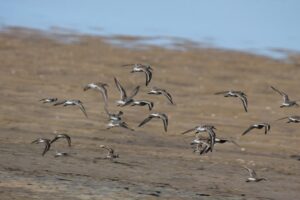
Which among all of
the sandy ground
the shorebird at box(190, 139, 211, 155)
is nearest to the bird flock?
the shorebird at box(190, 139, 211, 155)

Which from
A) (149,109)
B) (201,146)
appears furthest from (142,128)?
(149,109)

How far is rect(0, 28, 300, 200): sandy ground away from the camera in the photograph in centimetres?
2173

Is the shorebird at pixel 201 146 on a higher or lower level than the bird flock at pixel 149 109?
lower

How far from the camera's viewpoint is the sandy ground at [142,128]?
21.7 m

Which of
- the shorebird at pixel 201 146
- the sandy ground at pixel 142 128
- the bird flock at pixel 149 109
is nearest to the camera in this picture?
the bird flock at pixel 149 109

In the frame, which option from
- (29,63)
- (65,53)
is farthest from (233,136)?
(65,53)

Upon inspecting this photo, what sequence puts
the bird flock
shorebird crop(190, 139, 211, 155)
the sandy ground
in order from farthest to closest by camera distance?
shorebird crop(190, 139, 211, 155), the sandy ground, the bird flock

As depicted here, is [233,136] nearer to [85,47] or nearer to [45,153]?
[45,153]

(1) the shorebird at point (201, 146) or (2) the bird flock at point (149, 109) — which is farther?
(1) the shorebird at point (201, 146)

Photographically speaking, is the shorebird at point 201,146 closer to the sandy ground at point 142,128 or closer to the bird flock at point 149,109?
the bird flock at point 149,109

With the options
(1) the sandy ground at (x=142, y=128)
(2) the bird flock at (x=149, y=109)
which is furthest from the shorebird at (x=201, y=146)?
(1) the sandy ground at (x=142, y=128)

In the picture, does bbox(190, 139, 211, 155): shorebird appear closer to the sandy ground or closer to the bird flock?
the bird flock

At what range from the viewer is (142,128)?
3061cm

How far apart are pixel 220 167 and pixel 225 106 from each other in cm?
1000
